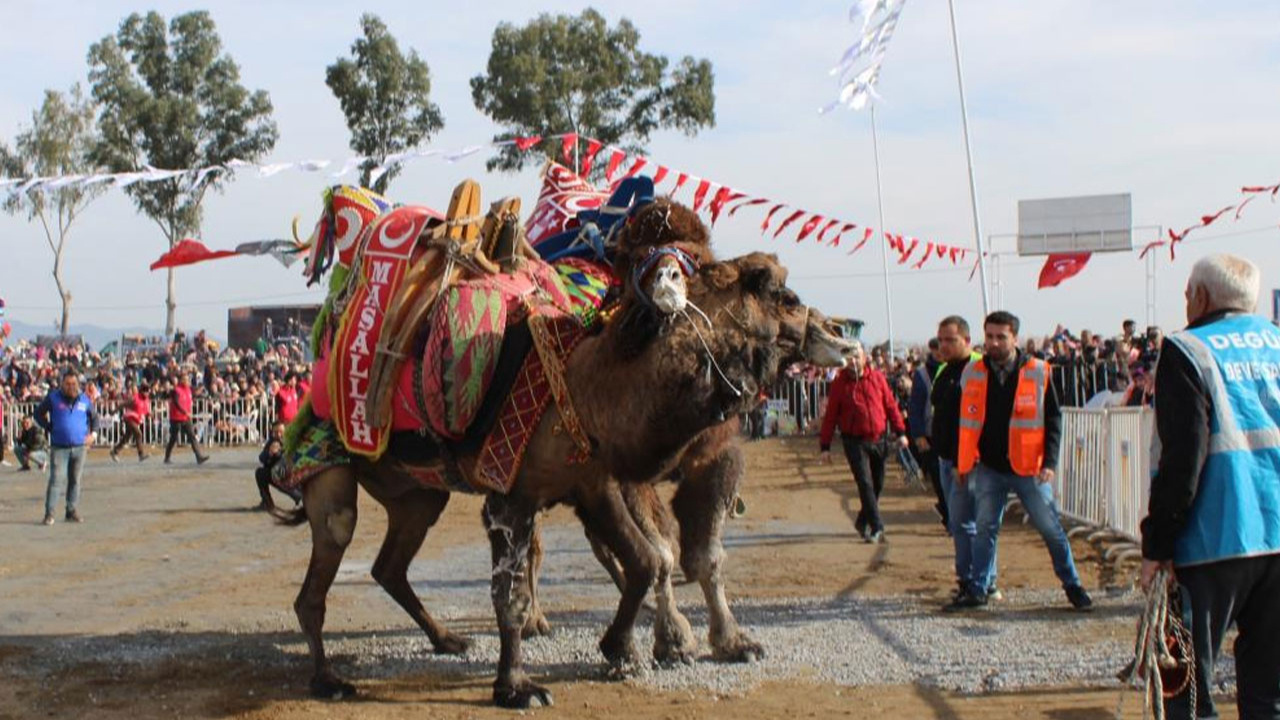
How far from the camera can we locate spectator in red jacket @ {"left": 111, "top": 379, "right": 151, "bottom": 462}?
1091 inches

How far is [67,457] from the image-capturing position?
54.6 feet

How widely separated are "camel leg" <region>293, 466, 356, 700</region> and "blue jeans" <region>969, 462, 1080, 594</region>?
4.33 meters

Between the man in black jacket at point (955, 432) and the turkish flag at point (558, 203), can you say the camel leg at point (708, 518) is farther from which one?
the man in black jacket at point (955, 432)

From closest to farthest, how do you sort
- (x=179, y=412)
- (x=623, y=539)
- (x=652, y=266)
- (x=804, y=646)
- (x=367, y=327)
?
1. (x=652, y=266)
2. (x=623, y=539)
3. (x=367, y=327)
4. (x=804, y=646)
5. (x=179, y=412)

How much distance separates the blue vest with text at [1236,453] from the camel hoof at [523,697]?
349 centimetres

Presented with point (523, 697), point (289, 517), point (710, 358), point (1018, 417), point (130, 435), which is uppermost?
point (710, 358)

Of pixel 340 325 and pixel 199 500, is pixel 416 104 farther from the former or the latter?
pixel 340 325

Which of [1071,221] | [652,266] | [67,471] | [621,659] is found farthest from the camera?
[1071,221]

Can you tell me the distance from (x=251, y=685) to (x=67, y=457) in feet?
34.1

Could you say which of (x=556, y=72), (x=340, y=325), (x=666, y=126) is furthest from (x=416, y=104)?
(x=340, y=325)

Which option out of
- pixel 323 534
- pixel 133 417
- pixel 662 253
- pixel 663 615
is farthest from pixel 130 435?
pixel 662 253

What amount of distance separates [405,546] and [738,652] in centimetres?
232

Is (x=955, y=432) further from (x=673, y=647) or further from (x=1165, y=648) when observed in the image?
(x=1165, y=648)

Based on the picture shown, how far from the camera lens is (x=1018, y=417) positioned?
29.8ft
